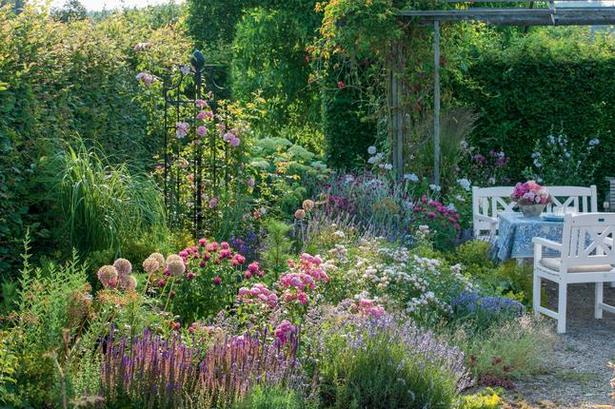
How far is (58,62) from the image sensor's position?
7.26 meters

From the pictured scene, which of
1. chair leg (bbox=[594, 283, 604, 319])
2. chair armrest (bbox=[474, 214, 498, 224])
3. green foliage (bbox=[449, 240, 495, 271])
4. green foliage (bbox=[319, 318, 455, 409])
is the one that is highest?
green foliage (bbox=[319, 318, 455, 409])

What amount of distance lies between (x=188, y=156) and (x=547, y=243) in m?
3.23

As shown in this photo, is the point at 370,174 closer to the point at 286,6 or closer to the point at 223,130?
the point at 223,130

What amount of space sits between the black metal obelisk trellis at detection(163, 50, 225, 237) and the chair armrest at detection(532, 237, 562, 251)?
2716mm

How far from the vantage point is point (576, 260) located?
7066 millimetres

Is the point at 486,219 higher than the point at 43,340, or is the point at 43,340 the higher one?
the point at 43,340

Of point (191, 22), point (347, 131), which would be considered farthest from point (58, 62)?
point (191, 22)

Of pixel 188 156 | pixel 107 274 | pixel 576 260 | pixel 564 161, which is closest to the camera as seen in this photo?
pixel 107 274

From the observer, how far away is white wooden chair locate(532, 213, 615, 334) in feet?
22.9

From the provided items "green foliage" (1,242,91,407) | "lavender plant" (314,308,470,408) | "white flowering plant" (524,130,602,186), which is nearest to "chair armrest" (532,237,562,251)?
"lavender plant" (314,308,470,408)

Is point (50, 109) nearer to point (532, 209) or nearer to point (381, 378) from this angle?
point (381, 378)

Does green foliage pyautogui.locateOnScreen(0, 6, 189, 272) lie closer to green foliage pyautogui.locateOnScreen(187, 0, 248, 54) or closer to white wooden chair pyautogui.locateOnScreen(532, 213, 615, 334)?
white wooden chair pyautogui.locateOnScreen(532, 213, 615, 334)

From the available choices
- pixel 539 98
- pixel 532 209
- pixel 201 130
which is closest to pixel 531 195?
pixel 532 209

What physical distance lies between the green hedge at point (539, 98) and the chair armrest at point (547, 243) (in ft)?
16.1
